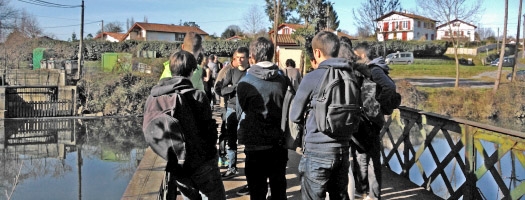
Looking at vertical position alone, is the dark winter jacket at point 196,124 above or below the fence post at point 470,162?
above

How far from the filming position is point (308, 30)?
2902 cm

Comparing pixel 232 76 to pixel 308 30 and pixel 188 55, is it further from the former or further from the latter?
pixel 308 30

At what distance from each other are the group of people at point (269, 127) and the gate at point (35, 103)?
804 inches

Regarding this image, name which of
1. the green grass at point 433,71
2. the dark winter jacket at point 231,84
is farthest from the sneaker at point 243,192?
the green grass at point 433,71

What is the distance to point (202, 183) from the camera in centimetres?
329

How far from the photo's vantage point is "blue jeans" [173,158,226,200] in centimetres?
327

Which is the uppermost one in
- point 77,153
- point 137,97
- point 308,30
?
point 308,30

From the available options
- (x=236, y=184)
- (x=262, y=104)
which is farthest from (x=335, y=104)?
(x=236, y=184)

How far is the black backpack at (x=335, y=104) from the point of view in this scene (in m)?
3.09

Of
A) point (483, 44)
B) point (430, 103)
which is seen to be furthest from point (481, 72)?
point (483, 44)

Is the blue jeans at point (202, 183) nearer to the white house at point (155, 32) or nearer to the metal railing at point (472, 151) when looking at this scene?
the metal railing at point (472, 151)

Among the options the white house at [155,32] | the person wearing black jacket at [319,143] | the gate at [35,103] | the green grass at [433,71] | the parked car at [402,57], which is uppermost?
the white house at [155,32]

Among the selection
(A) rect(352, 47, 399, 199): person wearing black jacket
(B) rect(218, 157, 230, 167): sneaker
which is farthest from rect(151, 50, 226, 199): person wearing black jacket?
(B) rect(218, 157, 230, 167): sneaker

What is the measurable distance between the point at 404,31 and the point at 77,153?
56.7m
